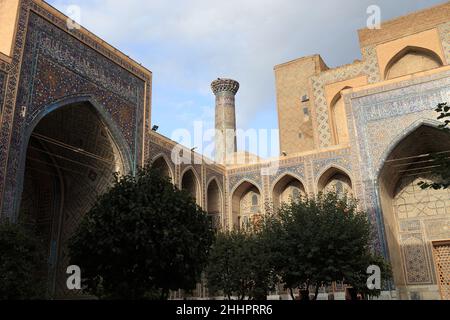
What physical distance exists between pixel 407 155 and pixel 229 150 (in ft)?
34.3

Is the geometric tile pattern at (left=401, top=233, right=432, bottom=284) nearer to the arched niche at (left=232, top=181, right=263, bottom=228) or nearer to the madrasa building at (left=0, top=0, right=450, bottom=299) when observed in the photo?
the madrasa building at (left=0, top=0, right=450, bottom=299)

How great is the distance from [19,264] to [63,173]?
714 cm

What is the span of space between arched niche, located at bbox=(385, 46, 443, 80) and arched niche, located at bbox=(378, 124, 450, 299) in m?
4.66

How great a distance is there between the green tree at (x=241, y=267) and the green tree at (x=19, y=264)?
14.6 ft

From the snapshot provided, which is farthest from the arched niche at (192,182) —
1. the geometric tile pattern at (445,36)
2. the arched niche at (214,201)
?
the geometric tile pattern at (445,36)

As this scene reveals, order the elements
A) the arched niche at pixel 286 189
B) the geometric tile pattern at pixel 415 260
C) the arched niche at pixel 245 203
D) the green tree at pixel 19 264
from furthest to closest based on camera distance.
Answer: the arched niche at pixel 245 203 < the arched niche at pixel 286 189 < the geometric tile pattern at pixel 415 260 < the green tree at pixel 19 264

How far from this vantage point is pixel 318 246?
9641 mm

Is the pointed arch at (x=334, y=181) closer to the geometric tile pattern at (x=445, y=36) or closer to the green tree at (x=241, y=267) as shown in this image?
the green tree at (x=241, y=267)

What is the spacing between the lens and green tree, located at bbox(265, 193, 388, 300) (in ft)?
31.3

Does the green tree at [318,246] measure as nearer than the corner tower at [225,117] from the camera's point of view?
Yes

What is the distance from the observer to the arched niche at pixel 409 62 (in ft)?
61.6
